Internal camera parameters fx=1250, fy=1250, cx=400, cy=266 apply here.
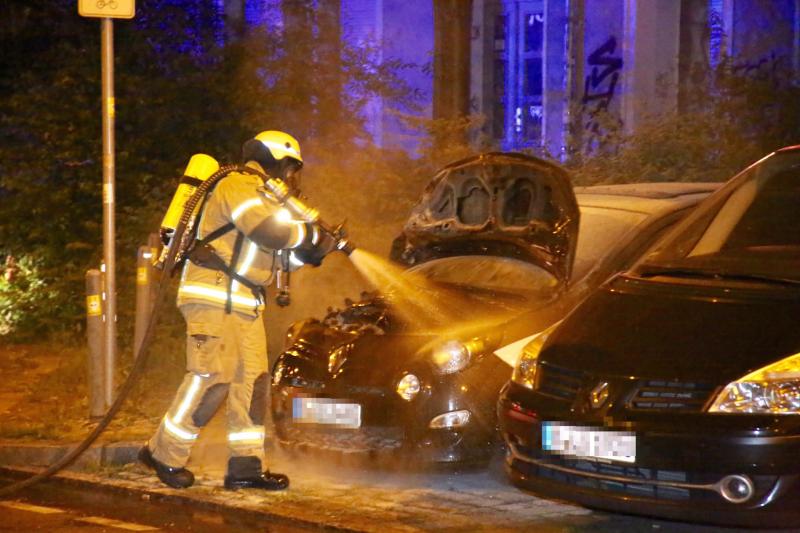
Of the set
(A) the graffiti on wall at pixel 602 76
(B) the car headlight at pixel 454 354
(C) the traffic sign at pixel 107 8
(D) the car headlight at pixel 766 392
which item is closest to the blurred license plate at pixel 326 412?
(B) the car headlight at pixel 454 354

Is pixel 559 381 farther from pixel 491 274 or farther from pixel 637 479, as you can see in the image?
pixel 491 274

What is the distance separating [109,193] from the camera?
7.96 metres

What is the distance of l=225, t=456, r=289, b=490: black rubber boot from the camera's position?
664 cm

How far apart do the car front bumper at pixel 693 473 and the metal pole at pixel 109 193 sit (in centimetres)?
390

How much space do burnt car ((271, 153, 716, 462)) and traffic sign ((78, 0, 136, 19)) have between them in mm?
2219

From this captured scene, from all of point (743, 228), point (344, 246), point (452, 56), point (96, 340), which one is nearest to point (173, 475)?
point (344, 246)

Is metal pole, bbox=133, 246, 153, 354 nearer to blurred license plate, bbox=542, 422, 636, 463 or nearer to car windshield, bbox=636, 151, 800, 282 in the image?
car windshield, bbox=636, 151, 800, 282

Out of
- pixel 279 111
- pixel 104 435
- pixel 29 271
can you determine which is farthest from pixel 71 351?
pixel 104 435

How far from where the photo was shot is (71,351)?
1145cm

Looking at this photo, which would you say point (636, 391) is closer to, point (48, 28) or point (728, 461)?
point (728, 461)

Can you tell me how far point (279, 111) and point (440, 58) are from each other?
176 centimetres

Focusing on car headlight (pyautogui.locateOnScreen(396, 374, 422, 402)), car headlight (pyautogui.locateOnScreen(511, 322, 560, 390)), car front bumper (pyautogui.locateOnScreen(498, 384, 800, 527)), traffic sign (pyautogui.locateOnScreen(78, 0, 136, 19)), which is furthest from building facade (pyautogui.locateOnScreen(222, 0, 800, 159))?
car front bumper (pyautogui.locateOnScreen(498, 384, 800, 527))

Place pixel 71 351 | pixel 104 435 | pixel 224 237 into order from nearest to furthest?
pixel 224 237 < pixel 104 435 < pixel 71 351

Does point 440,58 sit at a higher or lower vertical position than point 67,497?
higher
